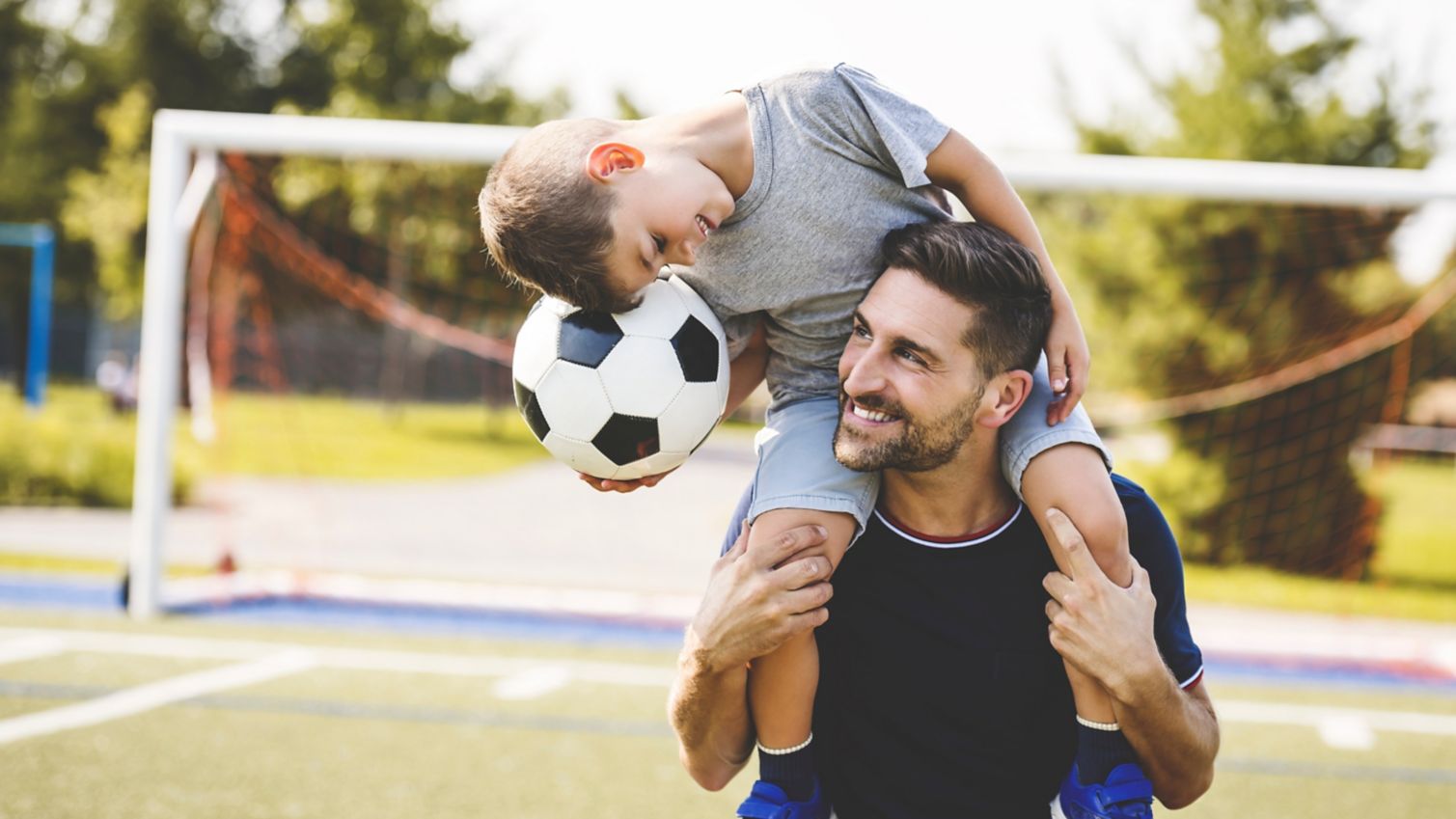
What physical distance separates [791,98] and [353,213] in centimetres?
957

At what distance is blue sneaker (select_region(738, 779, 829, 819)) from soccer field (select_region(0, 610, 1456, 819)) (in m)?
2.04

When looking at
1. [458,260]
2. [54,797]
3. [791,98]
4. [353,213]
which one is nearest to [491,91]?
[353,213]

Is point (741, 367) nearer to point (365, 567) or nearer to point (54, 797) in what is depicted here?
point (54, 797)

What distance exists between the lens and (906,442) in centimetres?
225

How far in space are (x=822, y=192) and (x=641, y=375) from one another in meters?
0.52

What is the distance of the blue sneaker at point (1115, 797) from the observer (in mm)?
2205

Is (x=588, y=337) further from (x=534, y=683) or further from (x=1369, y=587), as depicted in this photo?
(x=1369, y=587)

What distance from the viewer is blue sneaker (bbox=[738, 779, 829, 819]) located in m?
2.34

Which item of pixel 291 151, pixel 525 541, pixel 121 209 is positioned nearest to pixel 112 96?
pixel 121 209

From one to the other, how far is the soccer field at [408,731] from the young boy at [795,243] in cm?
231

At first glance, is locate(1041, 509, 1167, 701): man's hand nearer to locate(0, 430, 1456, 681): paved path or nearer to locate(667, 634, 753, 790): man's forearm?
locate(667, 634, 753, 790): man's forearm

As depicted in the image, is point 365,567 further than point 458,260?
No

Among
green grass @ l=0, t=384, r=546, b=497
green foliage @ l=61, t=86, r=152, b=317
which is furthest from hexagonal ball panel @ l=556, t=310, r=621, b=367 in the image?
A: green foliage @ l=61, t=86, r=152, b=317

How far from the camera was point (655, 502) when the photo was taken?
13727 millimetres
